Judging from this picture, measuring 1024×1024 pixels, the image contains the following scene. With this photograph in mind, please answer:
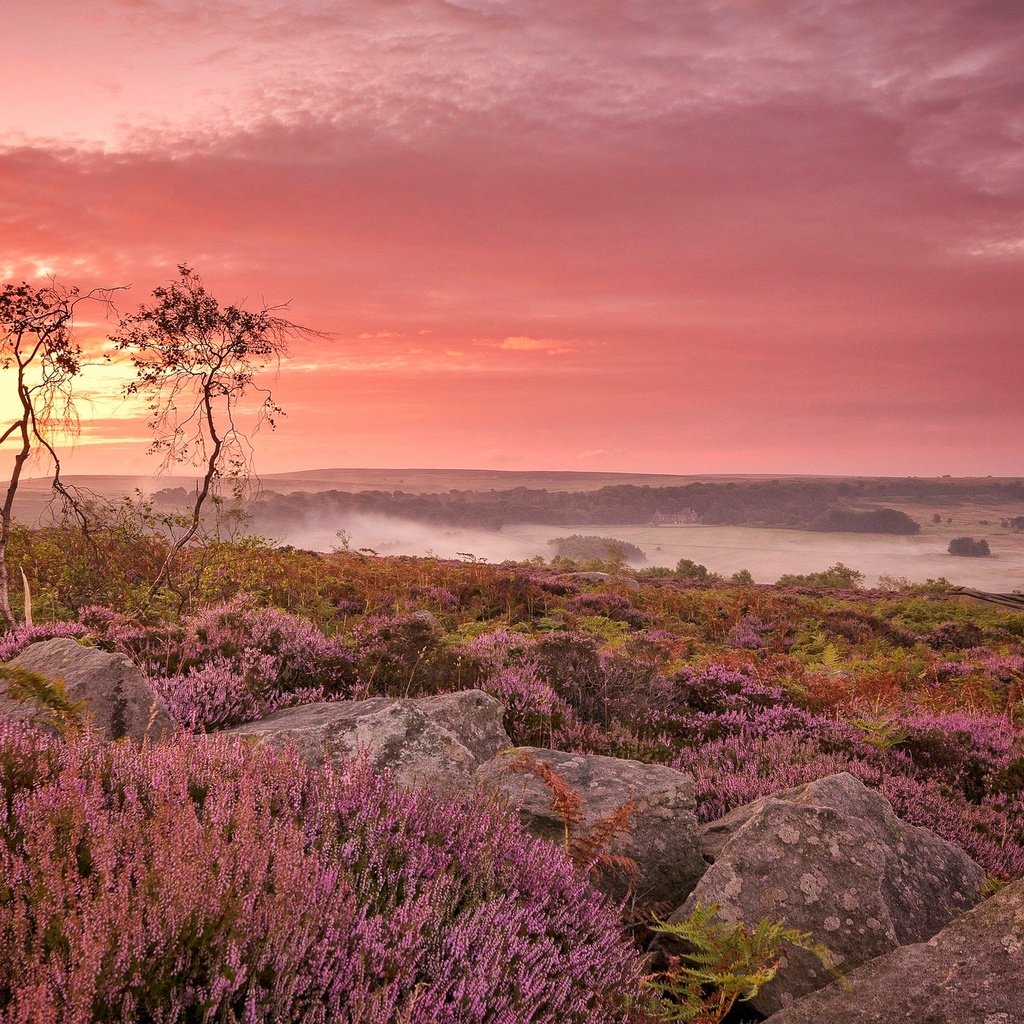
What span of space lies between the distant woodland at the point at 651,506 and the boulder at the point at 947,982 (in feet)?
243

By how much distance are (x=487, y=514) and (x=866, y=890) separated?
87177 mm

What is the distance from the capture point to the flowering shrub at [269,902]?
170cm

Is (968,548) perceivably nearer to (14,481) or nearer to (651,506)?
(651,506)

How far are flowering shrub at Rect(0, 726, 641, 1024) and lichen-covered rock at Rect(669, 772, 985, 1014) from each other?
0.95m

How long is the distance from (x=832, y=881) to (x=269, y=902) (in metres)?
2.89

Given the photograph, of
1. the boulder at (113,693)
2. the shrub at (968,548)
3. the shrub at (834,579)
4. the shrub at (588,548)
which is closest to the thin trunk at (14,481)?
the boulder at (113,693)

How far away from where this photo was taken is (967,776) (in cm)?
658

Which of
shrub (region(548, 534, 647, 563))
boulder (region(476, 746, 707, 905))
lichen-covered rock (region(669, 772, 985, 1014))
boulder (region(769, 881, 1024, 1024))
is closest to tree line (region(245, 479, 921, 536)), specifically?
shrub (region(548, 534, 647, 563))

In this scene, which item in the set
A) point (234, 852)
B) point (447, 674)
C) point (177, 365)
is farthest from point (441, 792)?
point (177, 365)

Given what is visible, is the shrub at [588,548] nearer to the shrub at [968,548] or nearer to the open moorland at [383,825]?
the shrub at [968,548]

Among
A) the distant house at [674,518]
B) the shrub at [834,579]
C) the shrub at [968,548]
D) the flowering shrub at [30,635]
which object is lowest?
the shrub at [968,548]

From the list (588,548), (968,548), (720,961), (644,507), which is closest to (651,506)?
(644,507)

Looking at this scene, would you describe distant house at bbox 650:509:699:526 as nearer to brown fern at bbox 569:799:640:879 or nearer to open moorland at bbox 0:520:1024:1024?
open moorland at bbox 0:520:1024:1024

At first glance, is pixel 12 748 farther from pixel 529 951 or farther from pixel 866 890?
pixel 866 890
